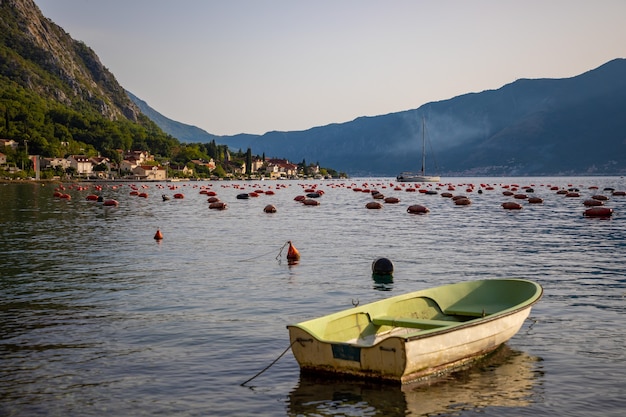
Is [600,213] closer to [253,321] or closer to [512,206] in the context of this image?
[512,206]

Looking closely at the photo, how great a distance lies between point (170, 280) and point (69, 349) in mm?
11350

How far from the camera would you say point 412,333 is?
48.3 feet

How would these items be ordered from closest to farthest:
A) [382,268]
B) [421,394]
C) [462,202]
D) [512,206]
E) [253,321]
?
[421,394] < [253,321] < [382,268] < [512,206] < [462,202]

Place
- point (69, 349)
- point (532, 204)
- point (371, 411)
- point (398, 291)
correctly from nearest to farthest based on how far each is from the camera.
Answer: point (371, 411) < point (69, 349) < point (398, 291) < point (532, 204)

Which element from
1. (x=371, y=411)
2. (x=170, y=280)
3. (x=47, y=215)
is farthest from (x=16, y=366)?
(x=47, y=215)

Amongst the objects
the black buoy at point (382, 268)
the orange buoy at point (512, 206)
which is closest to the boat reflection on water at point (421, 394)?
the black buoy at point (382, 268)

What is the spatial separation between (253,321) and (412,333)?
785cm

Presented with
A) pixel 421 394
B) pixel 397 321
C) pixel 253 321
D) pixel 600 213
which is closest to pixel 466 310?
pixel 397 321

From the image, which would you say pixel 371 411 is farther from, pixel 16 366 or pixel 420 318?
pixel 16 366

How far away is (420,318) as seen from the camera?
18891 mm

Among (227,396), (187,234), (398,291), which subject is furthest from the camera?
(187,234)

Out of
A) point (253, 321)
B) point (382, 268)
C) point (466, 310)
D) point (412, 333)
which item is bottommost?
point (253, 321)

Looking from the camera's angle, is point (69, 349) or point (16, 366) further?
point (69, 349)

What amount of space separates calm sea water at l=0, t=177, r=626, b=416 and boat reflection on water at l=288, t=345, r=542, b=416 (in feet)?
0.15
